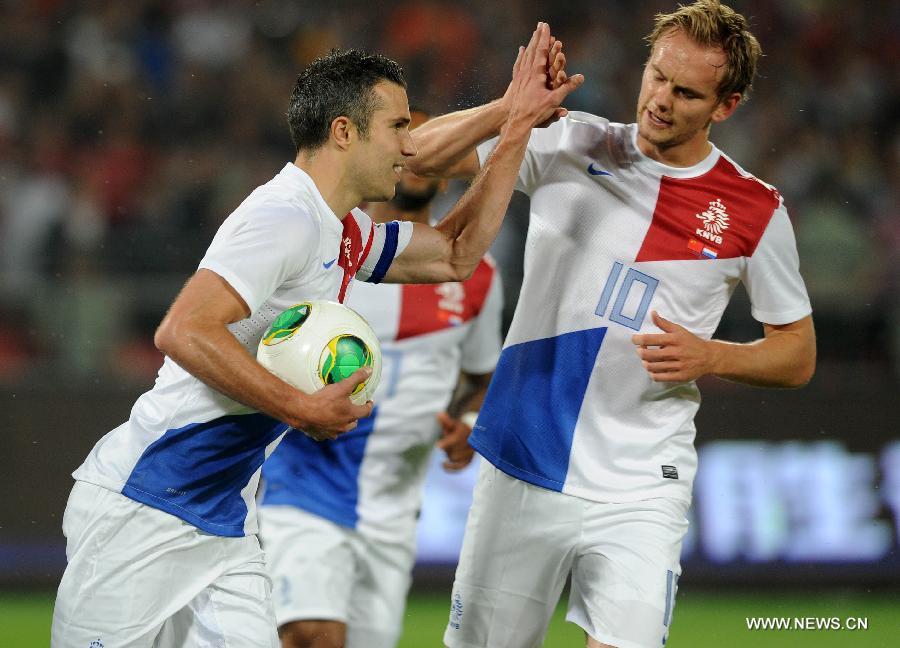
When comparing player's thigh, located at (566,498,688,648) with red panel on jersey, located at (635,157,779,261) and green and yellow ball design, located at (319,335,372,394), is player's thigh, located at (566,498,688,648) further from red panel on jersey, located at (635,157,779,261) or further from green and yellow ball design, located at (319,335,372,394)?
green and yellow ball design, located at (319,335,372,394)

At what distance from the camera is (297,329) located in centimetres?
355

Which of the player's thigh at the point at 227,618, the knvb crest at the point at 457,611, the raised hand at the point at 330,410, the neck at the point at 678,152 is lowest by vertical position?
the player's thigh at the point at 227,618

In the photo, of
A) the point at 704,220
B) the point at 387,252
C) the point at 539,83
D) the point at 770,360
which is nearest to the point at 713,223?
the point at 704,220

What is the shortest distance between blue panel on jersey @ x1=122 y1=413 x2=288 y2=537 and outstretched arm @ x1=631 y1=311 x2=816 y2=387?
1.33 metres

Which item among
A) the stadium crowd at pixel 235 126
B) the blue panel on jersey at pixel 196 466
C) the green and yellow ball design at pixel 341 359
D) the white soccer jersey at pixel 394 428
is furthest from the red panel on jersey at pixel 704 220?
the stadium crowd at pixel 235 126

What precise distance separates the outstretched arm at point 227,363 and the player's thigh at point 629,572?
1342 millimetres

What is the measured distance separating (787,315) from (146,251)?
17.1 feet

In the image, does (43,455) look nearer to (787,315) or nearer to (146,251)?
(146,251)

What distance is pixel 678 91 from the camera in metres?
4.41

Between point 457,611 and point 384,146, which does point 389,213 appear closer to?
point 384,146

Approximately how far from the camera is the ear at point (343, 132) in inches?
153

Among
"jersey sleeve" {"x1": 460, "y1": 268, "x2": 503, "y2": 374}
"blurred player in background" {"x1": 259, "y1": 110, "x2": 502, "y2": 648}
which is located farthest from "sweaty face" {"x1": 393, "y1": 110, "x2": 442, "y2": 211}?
"jersey sleeve" {"x1": 460, "y1": 268, "x2": 503, "y2": 374}

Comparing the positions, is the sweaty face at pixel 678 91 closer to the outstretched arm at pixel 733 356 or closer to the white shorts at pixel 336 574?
the outstretched arm at pixel 733 356

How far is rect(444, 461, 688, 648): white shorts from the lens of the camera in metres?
4.28
